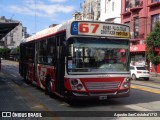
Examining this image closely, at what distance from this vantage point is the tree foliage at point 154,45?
125ft

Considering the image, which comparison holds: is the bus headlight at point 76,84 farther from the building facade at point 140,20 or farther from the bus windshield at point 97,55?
the building facade at point 140,20

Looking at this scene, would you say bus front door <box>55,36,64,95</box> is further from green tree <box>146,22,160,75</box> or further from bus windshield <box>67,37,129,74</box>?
green tree <box>146,22,160,75</box>

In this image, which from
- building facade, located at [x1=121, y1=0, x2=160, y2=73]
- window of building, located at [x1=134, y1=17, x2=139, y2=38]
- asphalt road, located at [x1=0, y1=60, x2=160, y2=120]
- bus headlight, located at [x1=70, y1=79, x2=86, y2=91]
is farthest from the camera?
window of building, located at [x1=134, y1=17, x2=139, y2=38]

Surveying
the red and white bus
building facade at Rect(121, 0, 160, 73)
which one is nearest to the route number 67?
the red and white bus

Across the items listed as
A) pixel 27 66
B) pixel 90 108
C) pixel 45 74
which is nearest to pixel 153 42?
pixel 27 66

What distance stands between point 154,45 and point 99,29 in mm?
27255

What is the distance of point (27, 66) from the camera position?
20953mm

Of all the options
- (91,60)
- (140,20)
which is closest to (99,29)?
(91,60)

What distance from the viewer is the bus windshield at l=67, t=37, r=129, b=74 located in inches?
469

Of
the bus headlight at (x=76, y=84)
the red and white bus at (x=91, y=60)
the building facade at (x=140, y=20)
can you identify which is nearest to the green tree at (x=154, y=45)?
the building facade at (x=140, y=20)

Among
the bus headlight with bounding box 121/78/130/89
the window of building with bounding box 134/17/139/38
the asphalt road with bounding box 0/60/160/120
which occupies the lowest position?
the asphalt road with bounding box 0/60/160/120

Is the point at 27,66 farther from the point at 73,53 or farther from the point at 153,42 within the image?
the point at 153,42

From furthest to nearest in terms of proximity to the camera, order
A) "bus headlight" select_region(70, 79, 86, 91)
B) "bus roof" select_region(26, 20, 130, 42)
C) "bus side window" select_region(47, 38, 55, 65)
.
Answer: "bus side window" select_region(47, 38, 55, 65) < "bus roof" select_region(26, 20, 130, 42) < "bus headlight" select_region(70, 79, 86, 91)

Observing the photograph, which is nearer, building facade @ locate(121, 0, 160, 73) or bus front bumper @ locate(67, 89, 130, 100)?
bus front bumper @ locate(67, 89, 130, 100)
